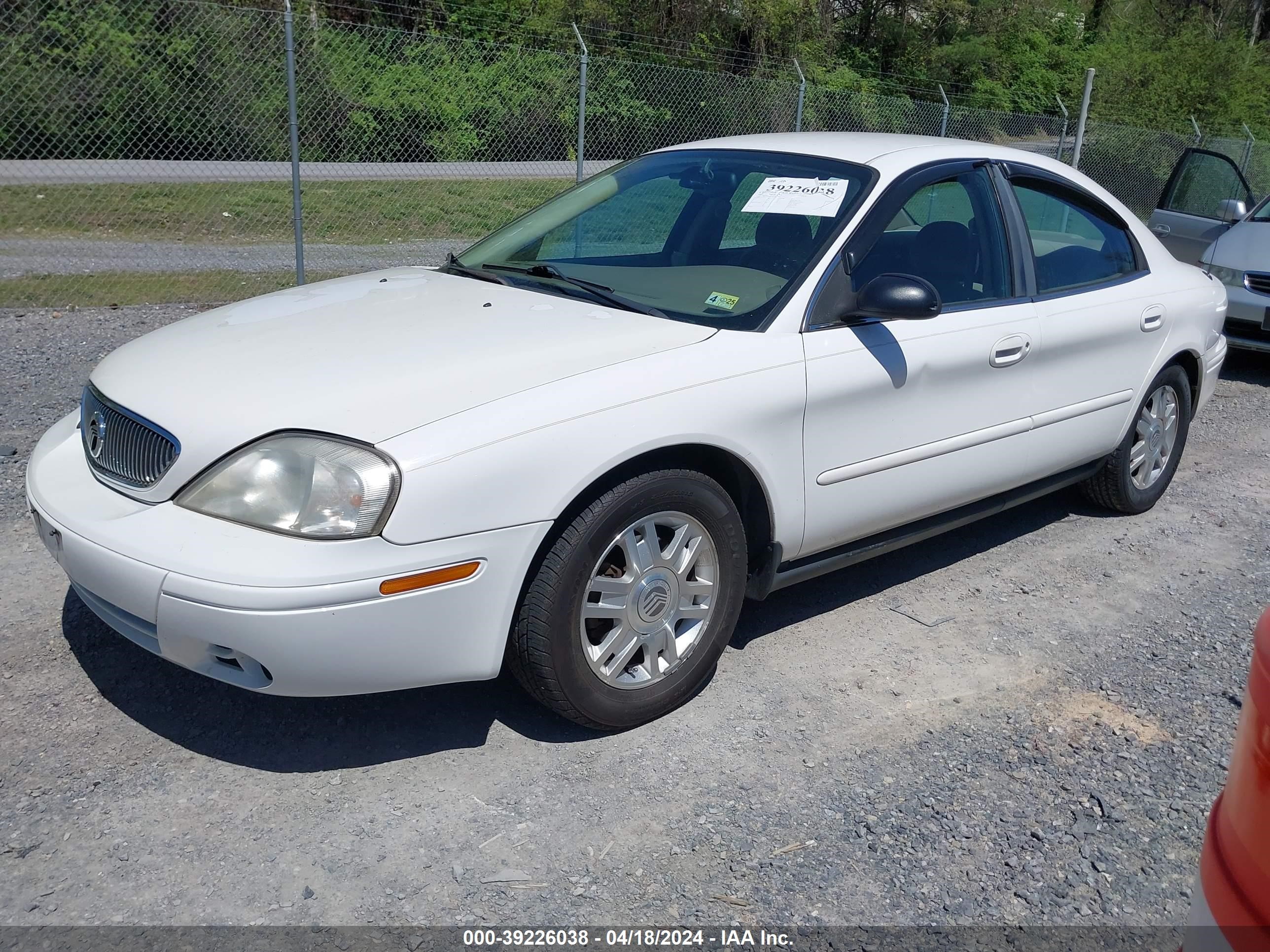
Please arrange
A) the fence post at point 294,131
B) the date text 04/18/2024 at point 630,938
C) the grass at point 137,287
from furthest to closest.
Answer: the grass at point 137,287 → the fence post at point 294,131 → the date text 04/18/2024 at point 630,938

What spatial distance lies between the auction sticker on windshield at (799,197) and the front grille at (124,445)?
2.13 m

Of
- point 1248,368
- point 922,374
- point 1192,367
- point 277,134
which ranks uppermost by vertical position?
point 922,374

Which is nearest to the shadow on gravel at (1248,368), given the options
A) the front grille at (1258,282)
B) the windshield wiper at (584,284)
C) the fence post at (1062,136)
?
the front grille at (1258,282)

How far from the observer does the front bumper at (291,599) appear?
2703 mm

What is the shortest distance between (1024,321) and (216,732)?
10.3 feet

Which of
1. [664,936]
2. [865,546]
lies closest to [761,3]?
[865,546]

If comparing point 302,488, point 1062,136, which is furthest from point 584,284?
point 1062,136

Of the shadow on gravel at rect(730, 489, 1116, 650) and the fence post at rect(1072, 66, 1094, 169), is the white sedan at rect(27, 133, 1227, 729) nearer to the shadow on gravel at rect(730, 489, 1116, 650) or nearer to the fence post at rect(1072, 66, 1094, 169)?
the shadow on gravel at rect(730, 489, 1116, 650)

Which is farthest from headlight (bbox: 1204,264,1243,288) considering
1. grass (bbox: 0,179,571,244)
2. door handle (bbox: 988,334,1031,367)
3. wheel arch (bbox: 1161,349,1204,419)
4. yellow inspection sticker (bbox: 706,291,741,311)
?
grass (bbox: 0,179,571,244)

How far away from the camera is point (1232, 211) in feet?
28.8

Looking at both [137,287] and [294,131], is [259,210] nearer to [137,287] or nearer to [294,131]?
[137,287]

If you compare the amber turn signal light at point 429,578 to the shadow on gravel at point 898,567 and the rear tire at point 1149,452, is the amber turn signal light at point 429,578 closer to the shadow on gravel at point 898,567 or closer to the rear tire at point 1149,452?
the shadow on gravel at point 898,567

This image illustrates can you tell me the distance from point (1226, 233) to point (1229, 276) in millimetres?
666

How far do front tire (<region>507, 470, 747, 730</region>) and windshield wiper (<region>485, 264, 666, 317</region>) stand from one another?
2.04 ft
